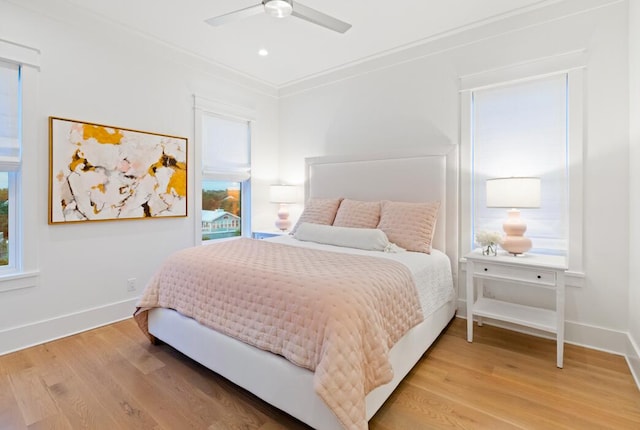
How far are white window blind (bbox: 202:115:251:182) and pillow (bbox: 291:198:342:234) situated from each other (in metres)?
1.15

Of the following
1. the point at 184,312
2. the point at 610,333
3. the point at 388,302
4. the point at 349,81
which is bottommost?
the point at 610,333

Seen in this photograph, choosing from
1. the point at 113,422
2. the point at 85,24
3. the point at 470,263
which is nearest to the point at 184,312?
the point at 113,422

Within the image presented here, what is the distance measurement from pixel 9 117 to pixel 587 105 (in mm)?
4336

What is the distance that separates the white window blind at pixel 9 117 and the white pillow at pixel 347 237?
7.67 feet

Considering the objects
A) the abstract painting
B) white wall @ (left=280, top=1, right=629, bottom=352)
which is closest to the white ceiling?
white wall @ (left=280, top=1, right=629, bottom=352)

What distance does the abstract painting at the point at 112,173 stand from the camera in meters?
2.55

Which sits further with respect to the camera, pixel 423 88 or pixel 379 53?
pixel 379 53

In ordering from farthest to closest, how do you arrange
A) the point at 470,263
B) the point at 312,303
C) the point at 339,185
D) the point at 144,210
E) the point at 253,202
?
1. the point at 253,202
2. the point at 339,185
3. the point at 144,210
4. the point at 470,263
5. the point at 312,303

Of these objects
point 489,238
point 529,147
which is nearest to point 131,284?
point 489,238

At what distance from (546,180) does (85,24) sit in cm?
407

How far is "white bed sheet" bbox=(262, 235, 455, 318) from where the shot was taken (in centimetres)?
217

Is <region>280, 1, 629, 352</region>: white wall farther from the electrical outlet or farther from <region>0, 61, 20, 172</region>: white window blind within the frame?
<region>0, 61, 20, 172</region>: white window blind

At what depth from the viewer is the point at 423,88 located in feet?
10.6

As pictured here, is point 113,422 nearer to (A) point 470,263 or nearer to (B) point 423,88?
(A) point 470,263
